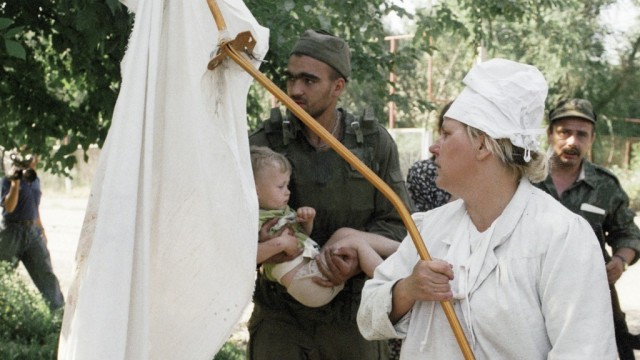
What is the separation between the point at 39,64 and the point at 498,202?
4.29m

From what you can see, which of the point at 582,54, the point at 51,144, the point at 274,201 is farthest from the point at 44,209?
the point at 274,201

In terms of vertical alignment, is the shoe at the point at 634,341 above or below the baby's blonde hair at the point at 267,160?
below

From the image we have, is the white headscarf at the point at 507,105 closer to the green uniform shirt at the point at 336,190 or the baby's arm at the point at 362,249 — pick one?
the baby's arm at the point at 362,249

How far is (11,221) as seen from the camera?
29.3 ft

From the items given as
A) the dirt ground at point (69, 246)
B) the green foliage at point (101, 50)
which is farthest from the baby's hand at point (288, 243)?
the dirt ground at point (69, 246)

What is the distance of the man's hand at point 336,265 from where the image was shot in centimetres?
348

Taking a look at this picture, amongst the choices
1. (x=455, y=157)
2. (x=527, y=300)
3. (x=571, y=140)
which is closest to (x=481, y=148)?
(x=455, y=157)

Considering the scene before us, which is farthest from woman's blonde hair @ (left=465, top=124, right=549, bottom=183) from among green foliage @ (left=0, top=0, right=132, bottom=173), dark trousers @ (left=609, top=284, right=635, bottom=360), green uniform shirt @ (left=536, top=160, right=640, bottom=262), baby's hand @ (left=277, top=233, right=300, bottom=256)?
green foliage @ (left=0, top=0, right=132, bottom=173)

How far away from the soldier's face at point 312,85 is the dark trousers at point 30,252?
5.72 meters

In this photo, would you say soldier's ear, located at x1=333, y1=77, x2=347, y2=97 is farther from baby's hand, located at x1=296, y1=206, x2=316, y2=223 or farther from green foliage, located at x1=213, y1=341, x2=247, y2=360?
green foliage, located at x1=213, y1=341, x2=247, y2=360

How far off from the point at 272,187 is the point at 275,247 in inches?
9.4

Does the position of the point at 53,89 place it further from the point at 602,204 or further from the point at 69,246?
the point at 69,246

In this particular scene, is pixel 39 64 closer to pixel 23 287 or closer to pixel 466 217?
pixel 23 287

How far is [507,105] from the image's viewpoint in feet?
8.62
